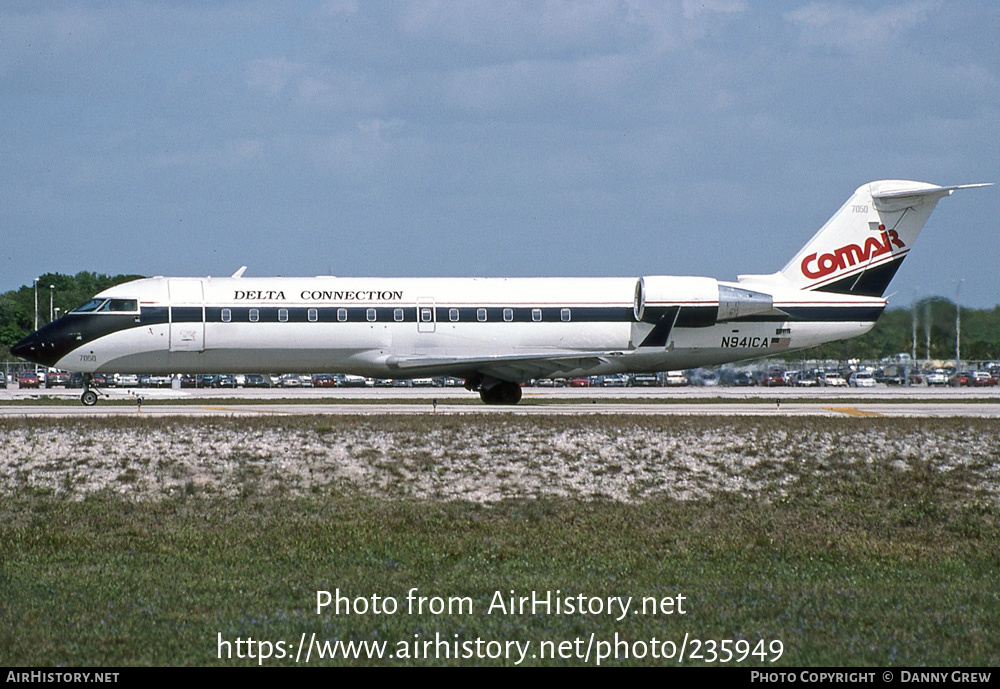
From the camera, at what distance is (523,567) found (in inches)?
527

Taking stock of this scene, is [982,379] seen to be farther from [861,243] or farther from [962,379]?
[861,243]

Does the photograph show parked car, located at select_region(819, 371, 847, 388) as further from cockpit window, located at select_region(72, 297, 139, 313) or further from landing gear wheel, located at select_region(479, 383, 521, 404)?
cockpit window, located at select_region(72, 297, 139, 313)

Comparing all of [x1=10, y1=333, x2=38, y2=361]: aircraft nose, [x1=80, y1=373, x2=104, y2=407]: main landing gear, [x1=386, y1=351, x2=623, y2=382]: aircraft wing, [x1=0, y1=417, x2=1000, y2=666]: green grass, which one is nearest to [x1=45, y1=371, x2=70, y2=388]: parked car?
[x1=80, y1=373, x2=104, y2=407]: main landing gear

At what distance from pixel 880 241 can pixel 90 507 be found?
24788 millimetres

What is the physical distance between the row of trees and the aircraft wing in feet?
102

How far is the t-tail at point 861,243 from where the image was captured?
33.4 meters

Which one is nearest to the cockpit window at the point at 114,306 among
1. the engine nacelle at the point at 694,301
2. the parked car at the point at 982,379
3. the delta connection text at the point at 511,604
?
the engine nacelle at the point at 694,301

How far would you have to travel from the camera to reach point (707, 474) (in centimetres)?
2012

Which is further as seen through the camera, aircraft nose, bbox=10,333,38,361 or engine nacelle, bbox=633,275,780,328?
engine nacelle, bbox=633,275,780,328

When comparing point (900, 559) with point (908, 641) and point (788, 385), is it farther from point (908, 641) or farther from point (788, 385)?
point (788, 385)

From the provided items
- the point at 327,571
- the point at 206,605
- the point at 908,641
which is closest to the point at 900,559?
the point at 908,641

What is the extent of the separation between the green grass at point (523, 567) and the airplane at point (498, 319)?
1227 cm

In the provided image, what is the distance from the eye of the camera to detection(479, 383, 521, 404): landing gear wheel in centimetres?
3394

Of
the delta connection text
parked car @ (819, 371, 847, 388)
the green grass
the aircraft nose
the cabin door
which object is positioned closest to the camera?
the green grass
